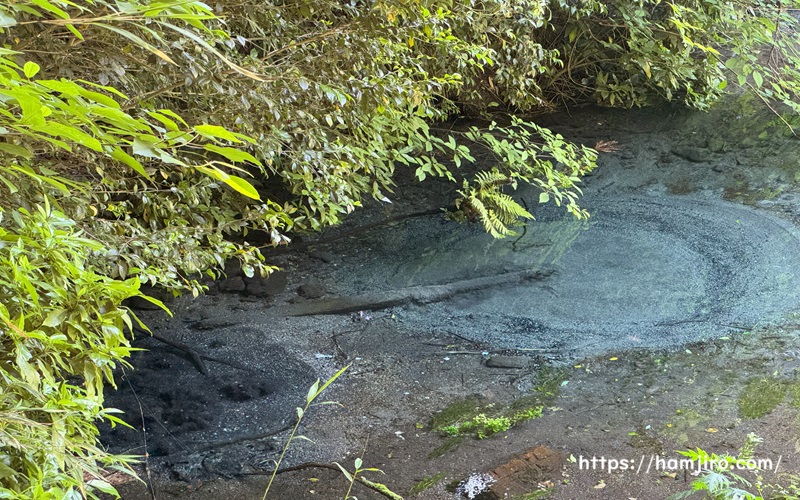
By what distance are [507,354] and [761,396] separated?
122 cm

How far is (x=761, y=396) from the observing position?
10.4ft

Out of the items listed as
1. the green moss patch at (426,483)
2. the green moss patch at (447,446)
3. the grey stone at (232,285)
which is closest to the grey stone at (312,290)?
the grey stone at (232,285)

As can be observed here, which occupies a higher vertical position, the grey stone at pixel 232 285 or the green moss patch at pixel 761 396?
the green moss patch at pixel 761 396

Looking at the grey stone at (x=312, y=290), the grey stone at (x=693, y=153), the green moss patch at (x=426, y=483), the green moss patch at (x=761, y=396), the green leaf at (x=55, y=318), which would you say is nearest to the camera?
the green leaf at (x=55, y=318)

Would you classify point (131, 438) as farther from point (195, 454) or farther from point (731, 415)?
point (731, 415)

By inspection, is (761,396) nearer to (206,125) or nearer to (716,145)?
(206,125)

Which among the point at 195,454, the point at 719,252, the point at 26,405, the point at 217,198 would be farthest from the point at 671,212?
the point at 26,405

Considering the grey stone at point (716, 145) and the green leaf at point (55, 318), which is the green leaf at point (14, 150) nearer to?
the green leaf at point (55, 318)

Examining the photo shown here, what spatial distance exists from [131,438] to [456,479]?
4.83 ft

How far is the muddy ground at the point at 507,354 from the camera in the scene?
9.41ft

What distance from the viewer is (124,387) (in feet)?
11.9

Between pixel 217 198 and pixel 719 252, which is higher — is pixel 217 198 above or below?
below

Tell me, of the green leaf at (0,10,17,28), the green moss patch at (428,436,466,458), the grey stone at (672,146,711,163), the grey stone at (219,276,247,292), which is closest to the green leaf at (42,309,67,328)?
the green leaf at (0,10,17,28)

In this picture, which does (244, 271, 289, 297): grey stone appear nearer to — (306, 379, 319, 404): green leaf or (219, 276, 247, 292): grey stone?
(219, 276, 247, 292): grey stone
